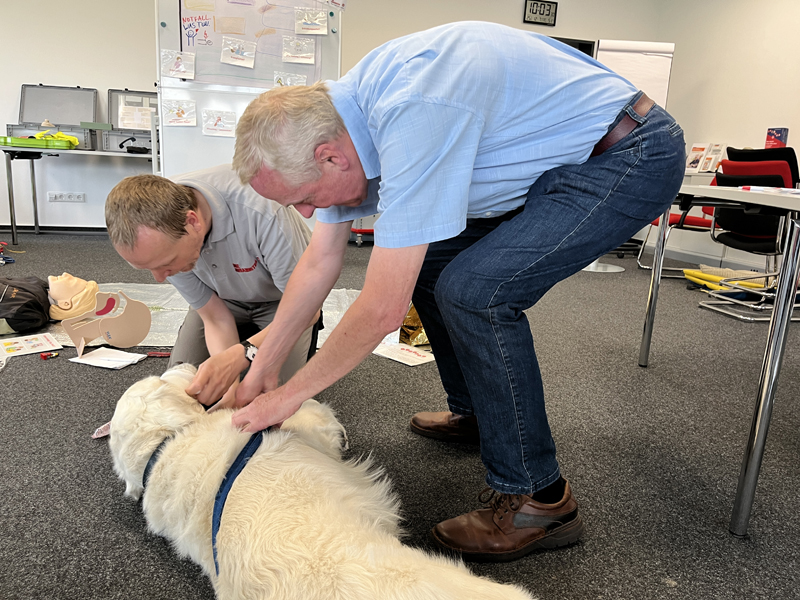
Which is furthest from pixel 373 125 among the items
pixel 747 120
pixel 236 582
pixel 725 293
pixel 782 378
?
pixel 747 120

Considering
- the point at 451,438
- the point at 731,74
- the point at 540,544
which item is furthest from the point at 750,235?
the point at 540,544

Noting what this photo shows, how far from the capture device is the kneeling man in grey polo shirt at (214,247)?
3.78 feet

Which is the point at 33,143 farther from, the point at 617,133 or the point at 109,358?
the point at 617,133

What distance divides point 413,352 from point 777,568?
1.43 metres

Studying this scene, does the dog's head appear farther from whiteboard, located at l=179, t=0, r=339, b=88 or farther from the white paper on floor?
whiteboard, located at l=179, t=0, r=339, b=88

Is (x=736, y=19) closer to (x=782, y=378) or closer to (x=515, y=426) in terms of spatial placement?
(x=782, y=378)

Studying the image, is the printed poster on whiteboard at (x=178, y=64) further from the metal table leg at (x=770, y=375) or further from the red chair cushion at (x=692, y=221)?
the red chair cushion at (x=692, y=221)

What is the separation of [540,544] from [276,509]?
0.54m

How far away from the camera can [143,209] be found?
3.72 ft

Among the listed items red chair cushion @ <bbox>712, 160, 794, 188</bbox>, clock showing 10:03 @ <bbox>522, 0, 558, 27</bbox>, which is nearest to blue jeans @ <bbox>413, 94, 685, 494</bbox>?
red chair cushion @ <bbox>712, 160, 794, 188</bbox>

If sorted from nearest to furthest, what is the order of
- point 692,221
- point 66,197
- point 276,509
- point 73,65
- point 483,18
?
point 276,509, point 692,221, point 73,65, point 66,197, point 483,18

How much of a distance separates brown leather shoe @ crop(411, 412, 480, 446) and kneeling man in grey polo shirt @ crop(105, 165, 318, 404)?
39 cm

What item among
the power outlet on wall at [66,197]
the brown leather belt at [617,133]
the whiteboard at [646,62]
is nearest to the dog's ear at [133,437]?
the brown leather belt at [617,133]

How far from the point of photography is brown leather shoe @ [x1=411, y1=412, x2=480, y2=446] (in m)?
1.42
